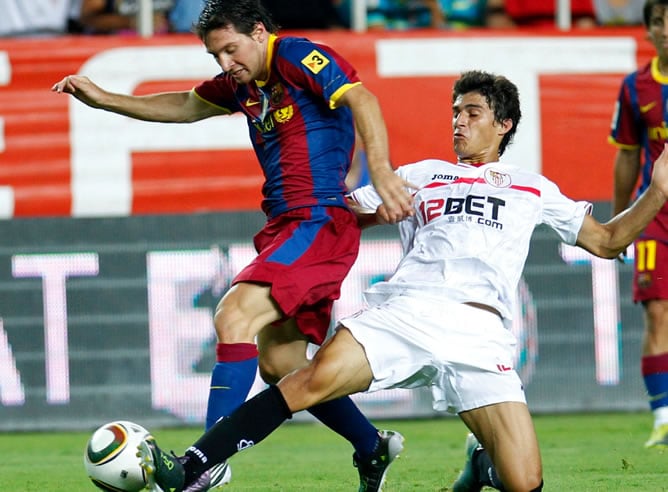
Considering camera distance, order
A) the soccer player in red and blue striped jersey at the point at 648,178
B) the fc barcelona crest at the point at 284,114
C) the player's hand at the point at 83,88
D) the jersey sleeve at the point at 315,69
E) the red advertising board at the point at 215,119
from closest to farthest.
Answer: the jersey sleeve at the point at 315,69 < the fc barcelona crest at the point at 284,114 < the player's hand at the point at 83,88 < the soccer player in red and blue striped jersey at the point at 648,178 < the red advertising board at the point at 215,119

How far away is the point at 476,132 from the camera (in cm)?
527

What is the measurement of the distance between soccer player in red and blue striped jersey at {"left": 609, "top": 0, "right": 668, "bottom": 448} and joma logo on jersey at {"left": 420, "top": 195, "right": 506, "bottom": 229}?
253 cm

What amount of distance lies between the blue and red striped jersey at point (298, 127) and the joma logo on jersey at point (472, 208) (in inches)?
20.3

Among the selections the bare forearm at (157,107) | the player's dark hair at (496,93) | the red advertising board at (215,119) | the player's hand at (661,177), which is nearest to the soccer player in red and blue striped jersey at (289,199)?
the bare forearm at (157,107)

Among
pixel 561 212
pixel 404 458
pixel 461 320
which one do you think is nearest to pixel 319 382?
pixel 461 320

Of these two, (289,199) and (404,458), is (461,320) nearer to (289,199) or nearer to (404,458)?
(289,199)

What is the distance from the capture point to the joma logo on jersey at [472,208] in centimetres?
492

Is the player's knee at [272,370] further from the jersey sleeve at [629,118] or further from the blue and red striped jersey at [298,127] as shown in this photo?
the jersey sleeve at [629,118]

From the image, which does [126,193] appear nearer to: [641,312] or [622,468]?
[641,312]

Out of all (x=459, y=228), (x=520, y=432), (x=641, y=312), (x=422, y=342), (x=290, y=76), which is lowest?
(x=641, y=312)

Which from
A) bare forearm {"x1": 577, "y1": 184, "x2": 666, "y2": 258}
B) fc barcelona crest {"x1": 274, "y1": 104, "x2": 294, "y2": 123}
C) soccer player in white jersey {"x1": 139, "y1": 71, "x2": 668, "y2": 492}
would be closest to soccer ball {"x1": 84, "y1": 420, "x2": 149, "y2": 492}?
soccer player in white jersey {"x1": 139, "y1": 71, "x2": 668, "y2": 492}

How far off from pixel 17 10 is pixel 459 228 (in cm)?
592

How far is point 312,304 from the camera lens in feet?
16.9

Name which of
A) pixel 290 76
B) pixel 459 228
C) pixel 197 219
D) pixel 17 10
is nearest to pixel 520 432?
pixel 459 228
